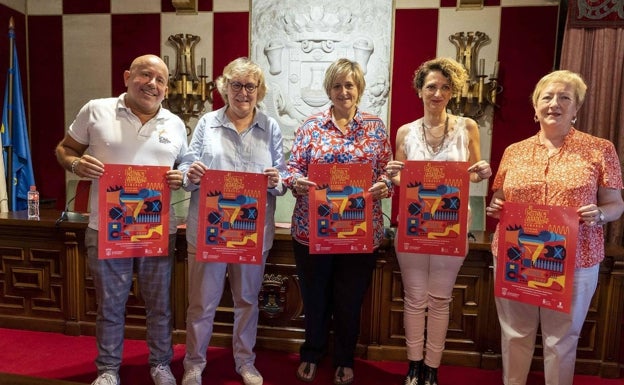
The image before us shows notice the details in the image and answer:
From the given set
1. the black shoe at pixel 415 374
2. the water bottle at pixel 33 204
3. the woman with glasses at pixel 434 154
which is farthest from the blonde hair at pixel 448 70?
the water bottle at pixel 33 204

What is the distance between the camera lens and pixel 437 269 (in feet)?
6.12

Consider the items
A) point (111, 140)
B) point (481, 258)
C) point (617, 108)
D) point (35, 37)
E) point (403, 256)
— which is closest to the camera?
point (111, 140)

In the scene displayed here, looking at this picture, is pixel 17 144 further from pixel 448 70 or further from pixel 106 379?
pixel 448 70

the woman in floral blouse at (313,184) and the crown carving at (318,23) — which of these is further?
the crown carving at (318,23)

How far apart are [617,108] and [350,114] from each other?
2131 millimetres

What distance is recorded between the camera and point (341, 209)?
5.95 ft

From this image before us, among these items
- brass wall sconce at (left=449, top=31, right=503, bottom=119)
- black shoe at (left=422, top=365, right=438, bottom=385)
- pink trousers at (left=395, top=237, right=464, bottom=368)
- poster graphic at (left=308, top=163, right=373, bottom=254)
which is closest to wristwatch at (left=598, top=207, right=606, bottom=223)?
pink trousers at (left=395, top=237, right=464, bottom=368)

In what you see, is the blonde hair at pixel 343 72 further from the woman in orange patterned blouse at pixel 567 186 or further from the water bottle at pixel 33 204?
the water bottle at pixel 33 204

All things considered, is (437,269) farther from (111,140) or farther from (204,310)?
(111,140)

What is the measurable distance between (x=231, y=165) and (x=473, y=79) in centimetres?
229

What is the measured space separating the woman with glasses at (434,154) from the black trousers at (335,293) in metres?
0.21

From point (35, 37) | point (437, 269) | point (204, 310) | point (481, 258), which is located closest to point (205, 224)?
point (204, 310)

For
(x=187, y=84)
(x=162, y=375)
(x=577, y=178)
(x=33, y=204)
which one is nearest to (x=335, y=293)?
(x=162, y=375)

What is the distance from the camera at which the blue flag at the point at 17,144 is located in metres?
3.58
